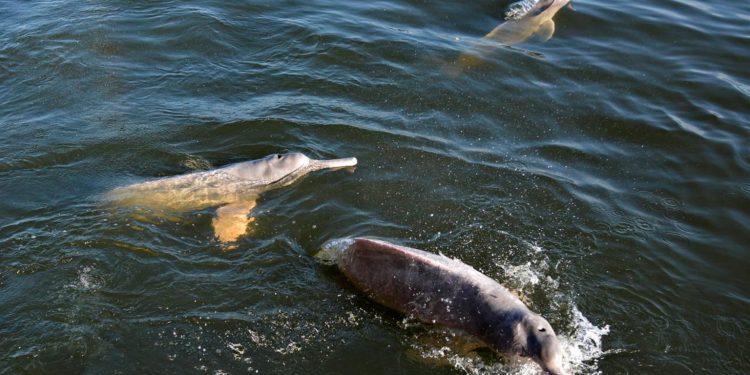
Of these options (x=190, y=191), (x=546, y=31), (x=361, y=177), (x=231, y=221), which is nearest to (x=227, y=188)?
(x=190, y=191)

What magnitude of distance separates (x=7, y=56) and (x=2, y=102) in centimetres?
172

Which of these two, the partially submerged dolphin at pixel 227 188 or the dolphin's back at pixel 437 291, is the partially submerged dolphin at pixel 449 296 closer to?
the dolphin's back at pixel 437 291

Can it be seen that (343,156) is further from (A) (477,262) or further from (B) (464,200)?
(A) (477,262)

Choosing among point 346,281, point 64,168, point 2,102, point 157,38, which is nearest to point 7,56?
point 2,102

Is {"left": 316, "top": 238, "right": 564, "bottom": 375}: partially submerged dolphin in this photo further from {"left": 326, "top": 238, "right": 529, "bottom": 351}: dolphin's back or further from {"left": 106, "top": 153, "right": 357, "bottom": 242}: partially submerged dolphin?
{"left": 106, "top": 153, "right": 357, "bottom": 242}: partially submerged dolphin

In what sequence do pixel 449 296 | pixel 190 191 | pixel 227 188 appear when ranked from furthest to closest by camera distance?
pixel 227 188, pixel 190 191, pixel 449 296

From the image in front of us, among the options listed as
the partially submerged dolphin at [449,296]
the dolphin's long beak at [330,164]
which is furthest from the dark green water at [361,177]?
the partially submerged dolphin at [449,296]

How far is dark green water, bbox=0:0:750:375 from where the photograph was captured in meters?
6.43

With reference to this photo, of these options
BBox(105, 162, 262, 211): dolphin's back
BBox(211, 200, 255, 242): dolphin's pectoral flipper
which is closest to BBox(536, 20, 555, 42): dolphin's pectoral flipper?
BBox(105, 162, 262, 211): dolphin's back

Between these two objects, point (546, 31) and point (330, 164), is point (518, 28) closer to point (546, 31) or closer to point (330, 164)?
point (546, 31)

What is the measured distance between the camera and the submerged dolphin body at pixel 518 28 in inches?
497

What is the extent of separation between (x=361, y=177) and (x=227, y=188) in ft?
6.00

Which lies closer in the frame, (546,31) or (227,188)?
(227,188)

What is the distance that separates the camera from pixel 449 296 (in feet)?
20.1
